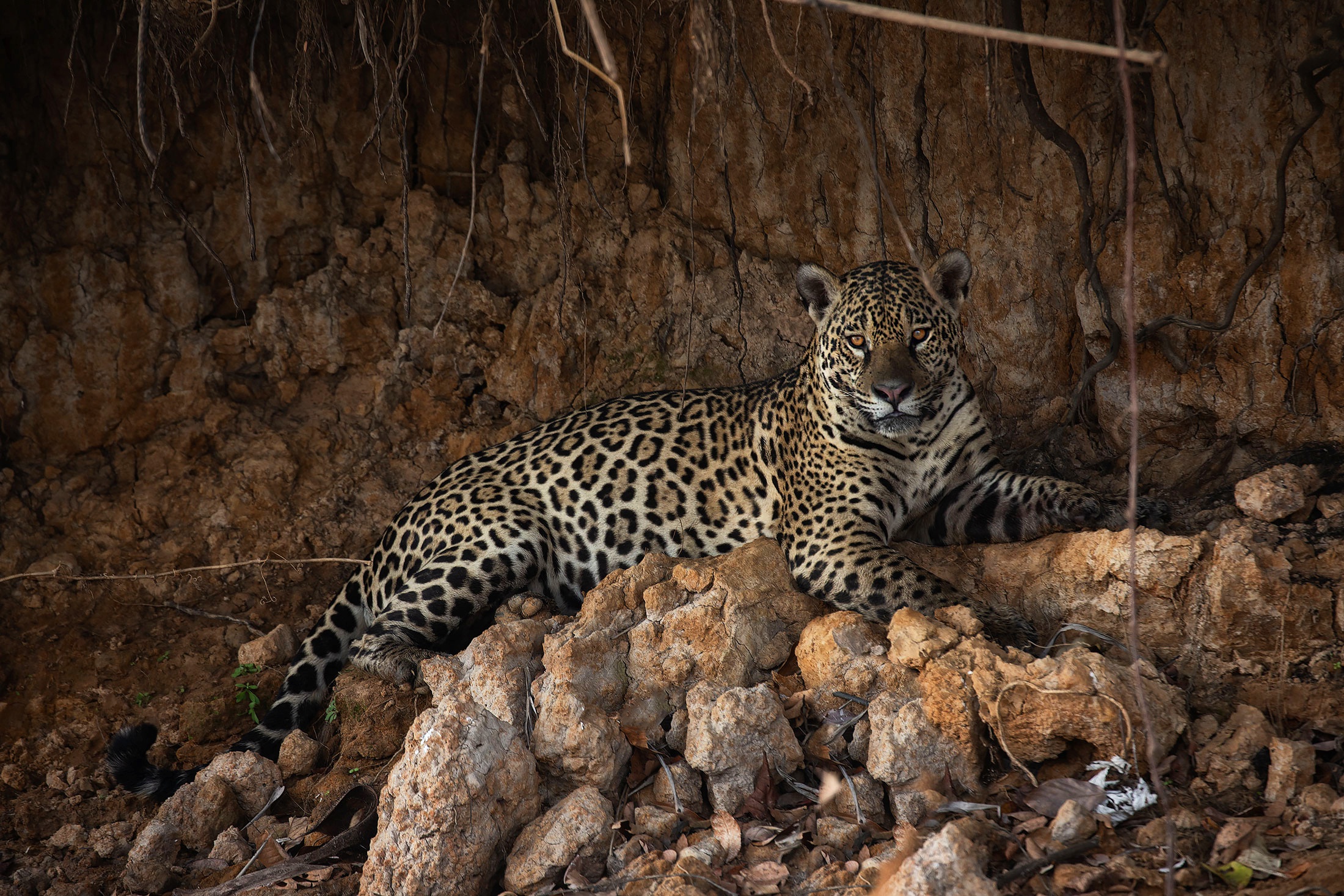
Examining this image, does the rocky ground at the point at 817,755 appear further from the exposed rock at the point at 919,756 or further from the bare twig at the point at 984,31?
the bare twig at the point at 984,31

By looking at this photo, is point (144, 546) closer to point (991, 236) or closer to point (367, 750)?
point (367, 750)

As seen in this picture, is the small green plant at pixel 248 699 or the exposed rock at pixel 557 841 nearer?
the exposed rock at pixel 557 841

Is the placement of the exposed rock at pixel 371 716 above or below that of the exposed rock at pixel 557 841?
below

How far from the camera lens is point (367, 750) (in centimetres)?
501

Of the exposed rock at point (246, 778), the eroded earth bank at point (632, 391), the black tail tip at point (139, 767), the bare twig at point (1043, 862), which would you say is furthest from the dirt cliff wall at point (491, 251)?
the bare twig at point (1043, 862)

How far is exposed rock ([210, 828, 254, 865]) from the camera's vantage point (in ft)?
14.7

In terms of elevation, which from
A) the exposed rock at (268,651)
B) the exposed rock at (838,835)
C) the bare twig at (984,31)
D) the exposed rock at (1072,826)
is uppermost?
the bare twig at (984,31)

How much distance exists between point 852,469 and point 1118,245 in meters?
2.09

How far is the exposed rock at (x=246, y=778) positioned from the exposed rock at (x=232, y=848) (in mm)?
263

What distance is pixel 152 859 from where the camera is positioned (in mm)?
4457

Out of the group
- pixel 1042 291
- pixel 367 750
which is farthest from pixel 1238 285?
pixel 367 750

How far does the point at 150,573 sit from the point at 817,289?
4.80 m

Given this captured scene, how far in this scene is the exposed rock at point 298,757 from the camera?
5.03m

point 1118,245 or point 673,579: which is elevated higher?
point 1118,245
